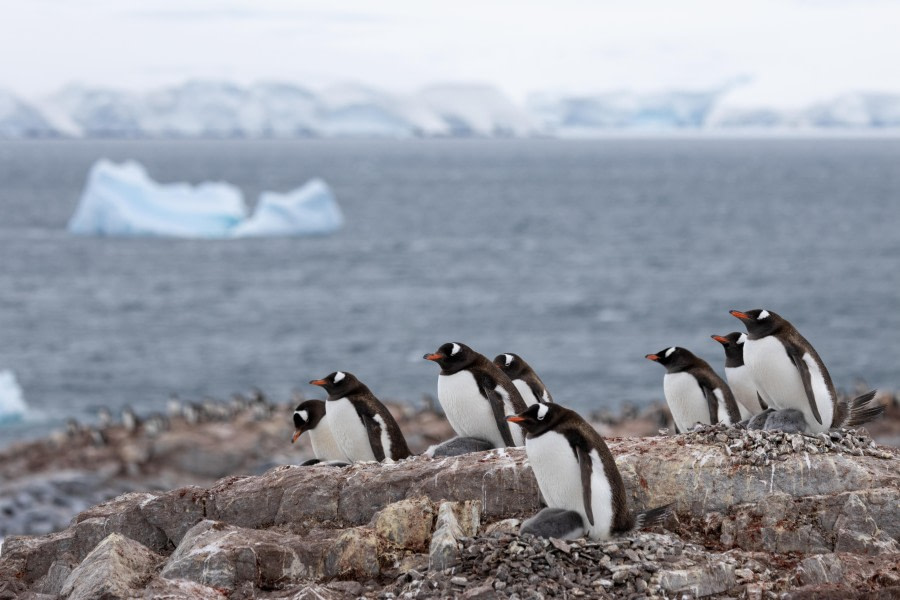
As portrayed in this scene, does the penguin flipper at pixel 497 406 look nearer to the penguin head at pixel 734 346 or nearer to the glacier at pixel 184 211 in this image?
the penguin head at pixel 734 346

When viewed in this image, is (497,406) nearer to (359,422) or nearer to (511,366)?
(511,366)

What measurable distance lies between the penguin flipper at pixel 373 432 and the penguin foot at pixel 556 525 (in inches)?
114

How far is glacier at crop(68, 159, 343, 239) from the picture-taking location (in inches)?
2830

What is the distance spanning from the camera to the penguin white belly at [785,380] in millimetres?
9445

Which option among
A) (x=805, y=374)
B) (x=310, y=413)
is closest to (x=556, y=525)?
(x=805, y=374)

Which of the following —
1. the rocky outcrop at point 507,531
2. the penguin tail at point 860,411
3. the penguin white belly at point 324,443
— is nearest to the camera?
the rocky outcrop at point 507,531

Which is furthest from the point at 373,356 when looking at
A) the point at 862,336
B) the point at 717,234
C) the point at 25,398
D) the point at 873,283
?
the point at 717,234

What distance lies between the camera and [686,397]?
10.7 m

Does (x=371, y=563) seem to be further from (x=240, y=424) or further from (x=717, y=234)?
(x=717, y=234)

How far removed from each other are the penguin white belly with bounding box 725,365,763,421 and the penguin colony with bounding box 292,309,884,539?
0.5 inches

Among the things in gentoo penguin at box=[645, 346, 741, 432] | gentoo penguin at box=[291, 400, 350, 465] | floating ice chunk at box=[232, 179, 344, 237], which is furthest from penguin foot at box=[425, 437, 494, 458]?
floating ice chunk at box=[232, 179, 344, 237]

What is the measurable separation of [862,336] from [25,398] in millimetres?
30185

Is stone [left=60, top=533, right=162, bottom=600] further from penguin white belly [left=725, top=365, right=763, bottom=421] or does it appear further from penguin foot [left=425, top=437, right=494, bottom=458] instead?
penguin white belly [left=725, top=365, right=763, bottom=421]

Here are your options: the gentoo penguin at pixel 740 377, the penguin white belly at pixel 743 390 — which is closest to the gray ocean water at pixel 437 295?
the penguin white belly at pixel 743 390
